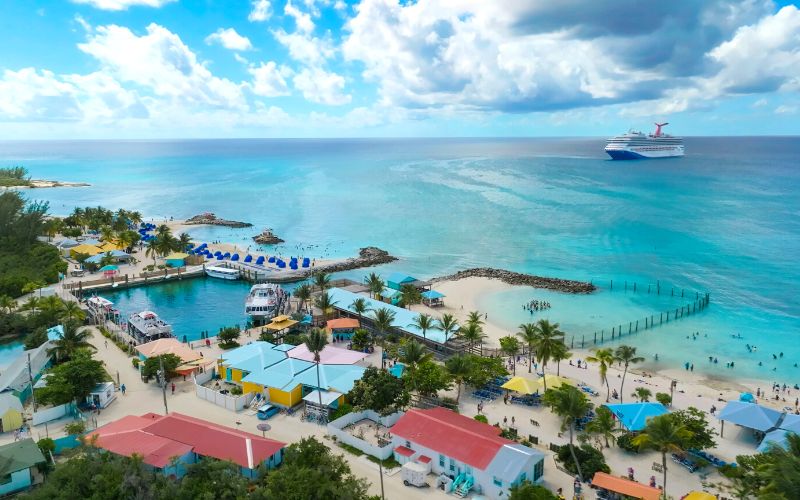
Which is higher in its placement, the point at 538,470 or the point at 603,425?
the point at 603,425

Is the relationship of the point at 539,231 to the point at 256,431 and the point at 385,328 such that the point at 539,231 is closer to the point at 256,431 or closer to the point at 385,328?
the point at 385,328

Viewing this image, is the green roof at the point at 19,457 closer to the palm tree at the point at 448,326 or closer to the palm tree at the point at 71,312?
the palm tree at the point at 71,312

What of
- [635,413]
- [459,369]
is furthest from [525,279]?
[635,413]

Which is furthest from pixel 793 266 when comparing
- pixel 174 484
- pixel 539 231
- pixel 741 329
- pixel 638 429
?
pixel 174 484

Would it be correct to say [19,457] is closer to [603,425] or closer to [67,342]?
[67,342]

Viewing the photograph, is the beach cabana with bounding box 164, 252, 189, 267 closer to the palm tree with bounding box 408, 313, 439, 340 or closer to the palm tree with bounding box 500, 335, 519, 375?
the palm tree with bounding box 408, 313, 439, 340

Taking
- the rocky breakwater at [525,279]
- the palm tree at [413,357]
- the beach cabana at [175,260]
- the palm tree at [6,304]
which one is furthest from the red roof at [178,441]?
the beach cabana at [175,260]

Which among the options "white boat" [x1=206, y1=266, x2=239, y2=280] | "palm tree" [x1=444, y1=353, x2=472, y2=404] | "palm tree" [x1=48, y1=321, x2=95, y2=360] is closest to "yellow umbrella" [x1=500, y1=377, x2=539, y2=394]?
"palm tree" [x1=444, y1=353, x2=472, y2=404]
